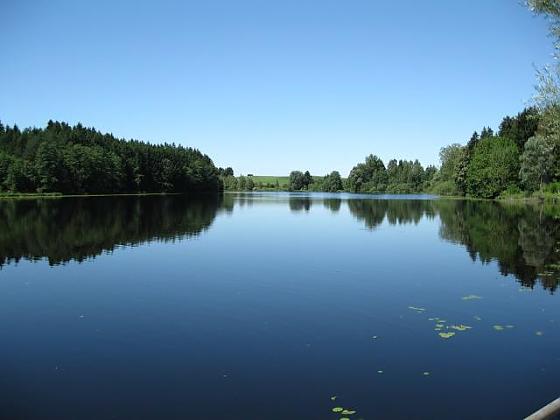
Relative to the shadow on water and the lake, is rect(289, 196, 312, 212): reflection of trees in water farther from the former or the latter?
the lake

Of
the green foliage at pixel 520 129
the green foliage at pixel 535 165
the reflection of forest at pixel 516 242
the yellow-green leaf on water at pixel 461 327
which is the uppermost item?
the green foliage at pixel 520 129

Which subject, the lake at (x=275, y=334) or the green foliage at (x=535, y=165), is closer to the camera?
the lake at (x=275, y=334)

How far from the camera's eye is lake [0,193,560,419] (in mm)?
Result: 11148

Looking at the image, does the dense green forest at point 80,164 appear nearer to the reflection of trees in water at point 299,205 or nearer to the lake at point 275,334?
the reflection of trees in water at point 299,205

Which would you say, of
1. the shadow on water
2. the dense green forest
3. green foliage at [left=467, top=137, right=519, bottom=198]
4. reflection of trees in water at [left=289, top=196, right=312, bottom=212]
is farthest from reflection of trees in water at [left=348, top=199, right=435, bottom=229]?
the dense green forest

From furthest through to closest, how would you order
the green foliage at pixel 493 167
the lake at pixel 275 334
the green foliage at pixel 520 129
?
the green foliage at pixel 520 129 < the green foliage at pixel 493 167 < the lake at pixel 275 334

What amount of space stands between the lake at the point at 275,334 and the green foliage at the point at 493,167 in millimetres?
90884

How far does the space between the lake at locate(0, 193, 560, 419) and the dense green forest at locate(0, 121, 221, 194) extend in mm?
97034

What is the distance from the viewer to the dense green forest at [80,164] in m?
119

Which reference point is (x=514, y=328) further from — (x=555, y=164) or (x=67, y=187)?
(x=67, y=187)

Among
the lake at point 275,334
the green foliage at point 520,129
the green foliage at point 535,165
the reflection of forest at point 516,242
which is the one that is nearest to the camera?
the lake at point 275,334

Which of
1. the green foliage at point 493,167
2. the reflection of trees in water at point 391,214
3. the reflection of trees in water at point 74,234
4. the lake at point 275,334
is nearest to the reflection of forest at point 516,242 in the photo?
the lake at point 275,334

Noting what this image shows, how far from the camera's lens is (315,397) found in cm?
1125

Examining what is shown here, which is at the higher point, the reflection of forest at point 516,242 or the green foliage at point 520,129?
the green foliage at point 520,129
